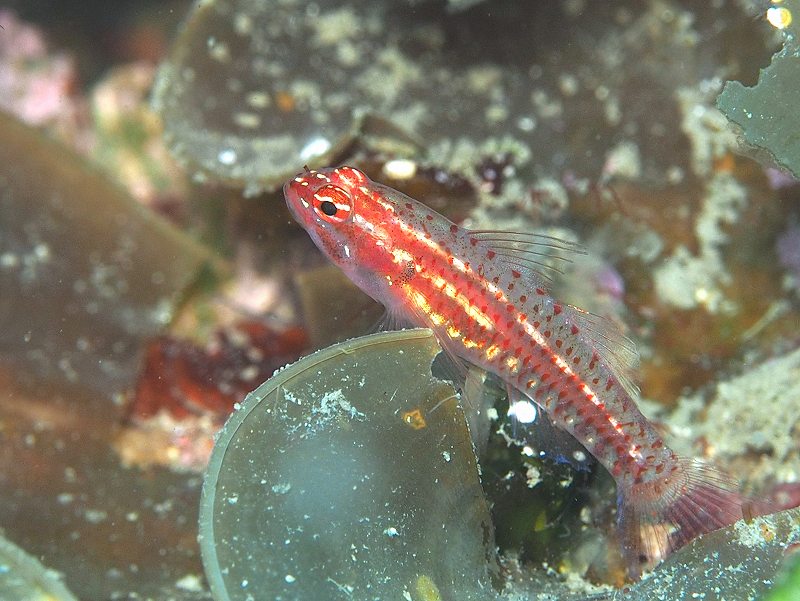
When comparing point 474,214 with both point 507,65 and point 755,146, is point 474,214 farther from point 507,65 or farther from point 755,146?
point 755,146

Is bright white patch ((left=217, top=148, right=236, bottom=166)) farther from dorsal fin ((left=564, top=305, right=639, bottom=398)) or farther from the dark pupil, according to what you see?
dorsal fin ((left=564, top=305, right=639, bottom=398))

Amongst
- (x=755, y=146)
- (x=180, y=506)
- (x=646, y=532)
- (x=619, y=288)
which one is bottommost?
(x=646, y=532)

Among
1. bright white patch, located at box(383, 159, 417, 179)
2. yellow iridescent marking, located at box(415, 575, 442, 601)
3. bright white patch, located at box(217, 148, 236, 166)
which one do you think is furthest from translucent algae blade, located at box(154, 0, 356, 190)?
yellow iridescent marking, located at box(415, 575, 442, 601)

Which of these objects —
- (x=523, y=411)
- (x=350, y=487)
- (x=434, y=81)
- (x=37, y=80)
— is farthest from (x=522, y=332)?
(x=37, y=80)

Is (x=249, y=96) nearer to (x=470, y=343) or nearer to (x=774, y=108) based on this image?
(x=470, y=343)

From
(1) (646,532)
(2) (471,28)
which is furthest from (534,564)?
(2) (471,28)

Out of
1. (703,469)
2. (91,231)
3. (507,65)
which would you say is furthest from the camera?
(507,65)

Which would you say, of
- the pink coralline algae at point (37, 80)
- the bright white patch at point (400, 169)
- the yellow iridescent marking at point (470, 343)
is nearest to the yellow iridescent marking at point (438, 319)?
the yellow iridescent marking at point (470, 343)
